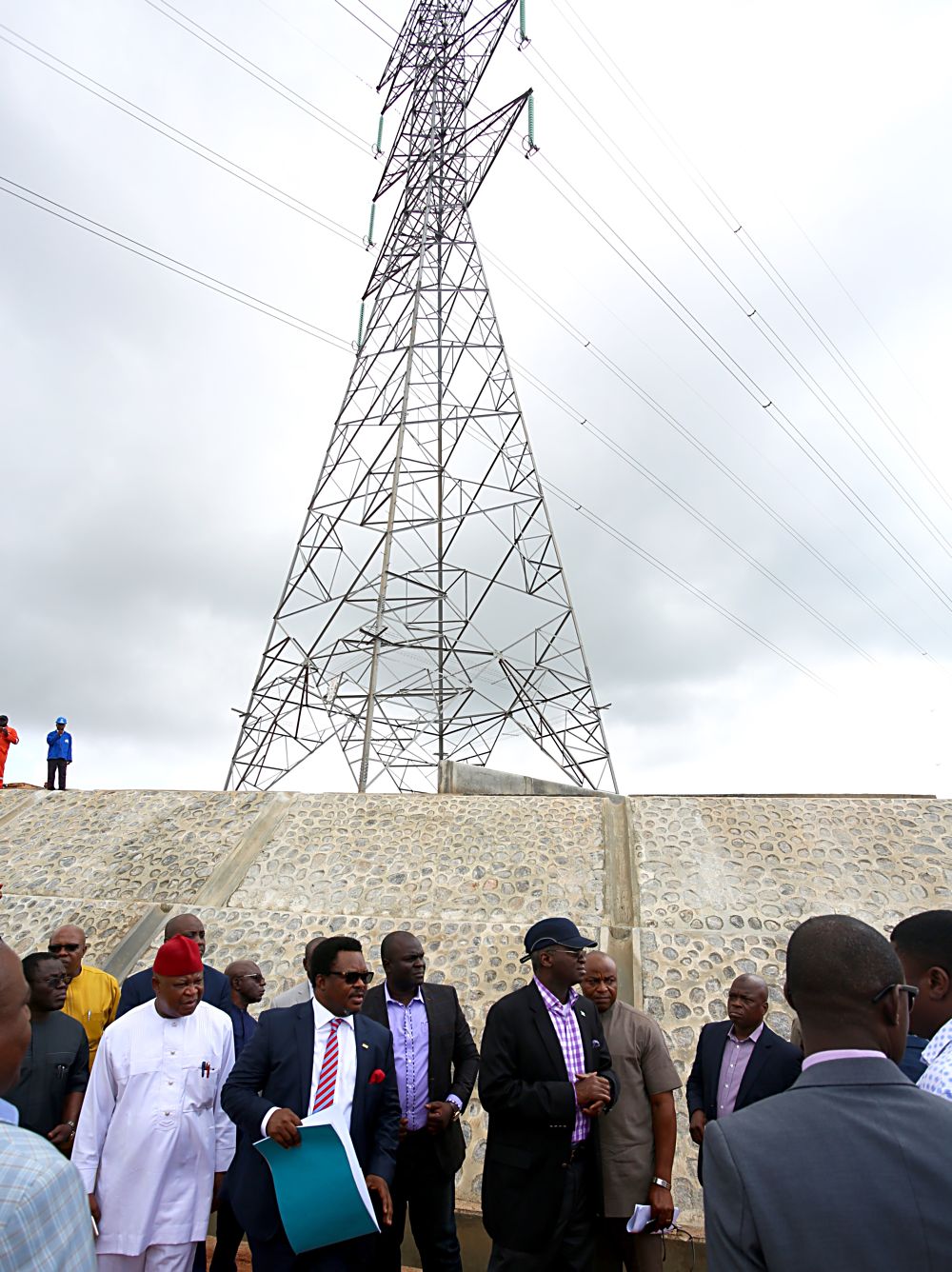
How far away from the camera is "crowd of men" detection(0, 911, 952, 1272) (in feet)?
4.94

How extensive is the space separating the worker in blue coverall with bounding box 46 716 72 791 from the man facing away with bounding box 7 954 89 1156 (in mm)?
8222

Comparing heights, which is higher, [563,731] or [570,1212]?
[563,731]

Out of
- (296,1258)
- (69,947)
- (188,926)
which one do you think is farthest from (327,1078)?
(69,947)

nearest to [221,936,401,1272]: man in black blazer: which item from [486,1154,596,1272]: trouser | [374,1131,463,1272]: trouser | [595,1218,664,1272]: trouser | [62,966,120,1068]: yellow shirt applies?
[374,1131,463,1272]: trouser

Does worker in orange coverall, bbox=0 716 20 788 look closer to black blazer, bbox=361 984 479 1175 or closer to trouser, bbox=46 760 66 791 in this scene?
trouser, bbox=46 760 66 791

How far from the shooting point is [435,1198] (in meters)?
4.03

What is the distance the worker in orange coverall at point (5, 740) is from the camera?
11.9m

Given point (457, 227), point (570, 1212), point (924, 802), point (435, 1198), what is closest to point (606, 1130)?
point (570, 1212)

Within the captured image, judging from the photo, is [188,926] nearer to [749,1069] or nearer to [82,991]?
[82,991]

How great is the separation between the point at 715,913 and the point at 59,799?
24.2 ft

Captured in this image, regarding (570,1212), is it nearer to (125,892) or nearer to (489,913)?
(489,913)

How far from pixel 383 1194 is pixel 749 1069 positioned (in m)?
1.77

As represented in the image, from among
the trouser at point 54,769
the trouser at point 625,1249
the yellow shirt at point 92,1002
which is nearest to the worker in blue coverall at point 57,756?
the trouser at point 54,769

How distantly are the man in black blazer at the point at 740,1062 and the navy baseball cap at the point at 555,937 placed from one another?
0.90 m
